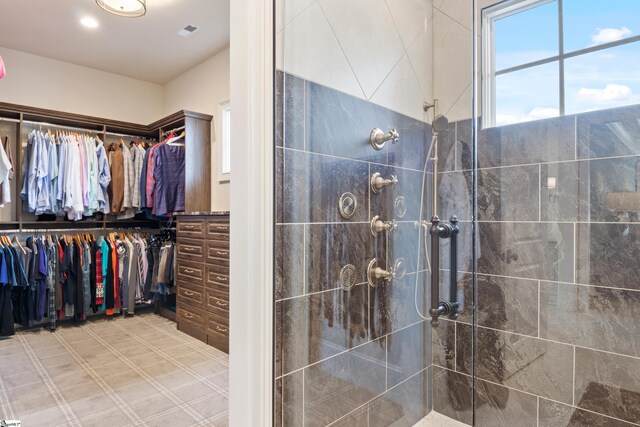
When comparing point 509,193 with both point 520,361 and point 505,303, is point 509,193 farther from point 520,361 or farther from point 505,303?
point 520,361

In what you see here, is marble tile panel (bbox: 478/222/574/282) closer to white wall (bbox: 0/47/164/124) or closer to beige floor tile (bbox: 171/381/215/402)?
beige floor tile (bbox: 171/381/215/402)

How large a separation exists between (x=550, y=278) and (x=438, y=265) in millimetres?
482

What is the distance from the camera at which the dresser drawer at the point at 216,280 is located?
2913 millimetres

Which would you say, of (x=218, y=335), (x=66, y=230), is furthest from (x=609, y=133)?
(x=66, y=230)

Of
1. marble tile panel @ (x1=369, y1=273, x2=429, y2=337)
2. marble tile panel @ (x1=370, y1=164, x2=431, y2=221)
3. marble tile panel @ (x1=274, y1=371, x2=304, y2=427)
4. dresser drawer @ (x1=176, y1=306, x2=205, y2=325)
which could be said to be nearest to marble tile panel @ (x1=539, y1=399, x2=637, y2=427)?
marble tile panel @ (x1=369, y1=273, x2=429, y2=337)

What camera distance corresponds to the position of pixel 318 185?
132 centimetres

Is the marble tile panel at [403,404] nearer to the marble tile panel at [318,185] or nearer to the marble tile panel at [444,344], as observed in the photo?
the marble tile panel at [444,344]

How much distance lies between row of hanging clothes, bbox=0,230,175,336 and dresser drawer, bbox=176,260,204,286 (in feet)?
1.13

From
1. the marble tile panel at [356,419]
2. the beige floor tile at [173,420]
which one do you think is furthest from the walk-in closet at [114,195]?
the marble tile panel at [356,419]

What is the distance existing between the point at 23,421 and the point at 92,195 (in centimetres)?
245

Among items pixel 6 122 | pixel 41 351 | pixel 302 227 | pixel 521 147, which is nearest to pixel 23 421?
pixel 41 351

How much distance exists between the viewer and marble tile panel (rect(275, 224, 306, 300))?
1190 millimetres

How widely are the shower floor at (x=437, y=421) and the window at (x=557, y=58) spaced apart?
4.95ft

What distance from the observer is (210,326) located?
3.10 metres
